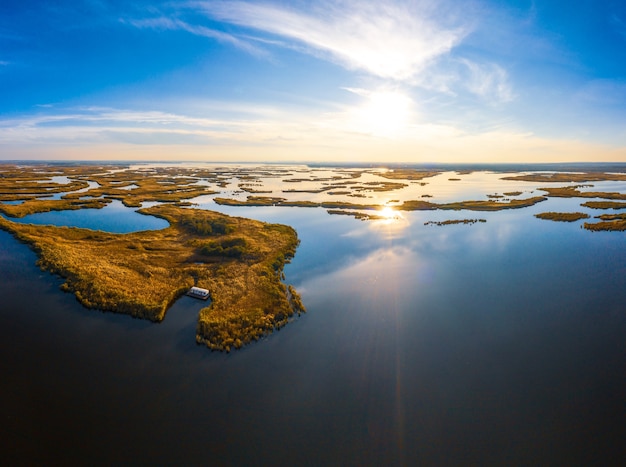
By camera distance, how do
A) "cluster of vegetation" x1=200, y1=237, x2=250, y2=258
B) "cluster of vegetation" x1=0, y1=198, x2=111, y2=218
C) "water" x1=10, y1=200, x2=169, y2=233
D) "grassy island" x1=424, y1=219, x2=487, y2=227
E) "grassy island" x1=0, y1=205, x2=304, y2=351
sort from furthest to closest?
"cluster of vegetation" x1=0, y1=198, x2=111, y2=218 < "grassy island" x1=424, y1=219, x2=487, y2=227 < "water" x1=10, y1=200, x2=169, y2=233 < "cluster of vegetation" x1=200, y1=237, x2=250, y2=258 < "grassy island" x1=0, y1=205, x2=304, y2=351

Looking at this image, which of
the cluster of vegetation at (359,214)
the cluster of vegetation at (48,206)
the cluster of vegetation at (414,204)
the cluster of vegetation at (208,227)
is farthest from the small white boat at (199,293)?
the cluster of vegetation at (48,206)

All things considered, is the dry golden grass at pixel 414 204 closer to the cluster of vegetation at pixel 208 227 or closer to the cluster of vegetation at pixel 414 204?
the cluster of vegetation at pixel 414 204

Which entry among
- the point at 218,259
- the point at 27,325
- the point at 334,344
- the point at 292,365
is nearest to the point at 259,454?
the point at 292,365

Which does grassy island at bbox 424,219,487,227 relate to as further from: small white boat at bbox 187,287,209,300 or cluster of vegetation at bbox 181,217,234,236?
small white boat at bbox 187,287,209,300

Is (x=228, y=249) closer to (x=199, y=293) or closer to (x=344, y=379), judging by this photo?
(x=199, y=293)

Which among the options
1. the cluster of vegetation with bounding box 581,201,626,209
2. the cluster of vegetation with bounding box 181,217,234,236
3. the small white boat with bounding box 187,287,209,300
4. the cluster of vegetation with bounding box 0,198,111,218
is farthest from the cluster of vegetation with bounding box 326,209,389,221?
the cluster of vegetation with bounding box 0,198,111,218

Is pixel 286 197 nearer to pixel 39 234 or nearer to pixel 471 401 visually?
pixel 39 234

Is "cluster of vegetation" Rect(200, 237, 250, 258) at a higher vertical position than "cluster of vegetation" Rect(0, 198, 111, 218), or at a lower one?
lower
